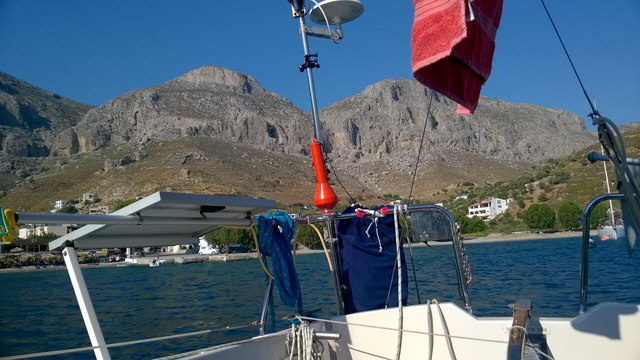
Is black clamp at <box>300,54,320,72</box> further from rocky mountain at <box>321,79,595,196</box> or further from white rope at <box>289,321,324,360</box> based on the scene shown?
rocky mountain at <box>321,79,595,196</box>

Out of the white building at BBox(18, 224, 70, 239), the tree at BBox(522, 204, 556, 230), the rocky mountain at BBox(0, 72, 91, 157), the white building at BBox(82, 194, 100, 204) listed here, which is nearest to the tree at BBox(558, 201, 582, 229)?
the tree at BBox(522, 204, 556, 230)

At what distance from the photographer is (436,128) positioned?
15225 centimetres

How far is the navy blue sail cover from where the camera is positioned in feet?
15.5

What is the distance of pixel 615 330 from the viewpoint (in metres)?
3.29

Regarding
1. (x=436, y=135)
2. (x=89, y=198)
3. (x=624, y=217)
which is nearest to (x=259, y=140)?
(x=436, y=135)

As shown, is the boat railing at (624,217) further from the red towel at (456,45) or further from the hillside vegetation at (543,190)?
the hillside vegetation at (543,190)

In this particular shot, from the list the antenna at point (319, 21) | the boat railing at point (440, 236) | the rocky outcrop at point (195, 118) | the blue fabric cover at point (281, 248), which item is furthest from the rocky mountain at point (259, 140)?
the blue fabric cover at point (281, 248)

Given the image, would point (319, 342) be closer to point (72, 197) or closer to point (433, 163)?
point (72, 197)

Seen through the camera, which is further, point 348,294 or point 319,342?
point 348,294

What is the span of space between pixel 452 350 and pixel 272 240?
1.58 meters

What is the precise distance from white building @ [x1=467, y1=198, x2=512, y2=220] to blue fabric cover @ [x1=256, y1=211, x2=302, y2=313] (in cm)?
9154

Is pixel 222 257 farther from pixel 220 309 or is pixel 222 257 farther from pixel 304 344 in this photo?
pixel 304 344

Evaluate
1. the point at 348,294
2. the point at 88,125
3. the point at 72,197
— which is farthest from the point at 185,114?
the point at 348,294

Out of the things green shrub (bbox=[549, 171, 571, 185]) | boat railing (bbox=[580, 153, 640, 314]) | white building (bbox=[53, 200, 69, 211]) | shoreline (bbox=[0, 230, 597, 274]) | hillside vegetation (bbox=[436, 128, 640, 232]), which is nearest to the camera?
boat railing (bbox=[580, 153, 640, 314])
